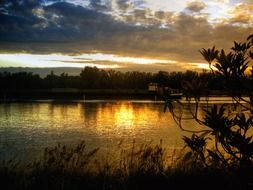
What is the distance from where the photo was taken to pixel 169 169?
8898 mm

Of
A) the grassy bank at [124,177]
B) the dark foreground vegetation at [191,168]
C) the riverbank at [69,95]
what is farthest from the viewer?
the riverbank at [69,95]

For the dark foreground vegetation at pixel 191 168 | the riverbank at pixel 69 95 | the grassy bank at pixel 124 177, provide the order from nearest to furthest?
1. the dark foreground vegetation at pixel 191 168
2. the grassy bank at pixel 124 177
3. the riverbank at pixel 69 95

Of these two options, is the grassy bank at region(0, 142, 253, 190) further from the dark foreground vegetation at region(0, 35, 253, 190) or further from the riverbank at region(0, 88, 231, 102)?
the riverbank at region(0, 88, 231, 102)

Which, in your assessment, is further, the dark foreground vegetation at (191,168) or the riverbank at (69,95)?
the riverbank at (69,95)

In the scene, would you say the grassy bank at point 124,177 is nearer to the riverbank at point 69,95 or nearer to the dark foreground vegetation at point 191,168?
the dark foreground vegetation at point 191,168

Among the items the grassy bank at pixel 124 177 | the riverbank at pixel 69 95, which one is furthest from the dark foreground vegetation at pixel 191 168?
the riverbank at pixel 69 95

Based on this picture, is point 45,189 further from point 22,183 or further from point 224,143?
point 224,143

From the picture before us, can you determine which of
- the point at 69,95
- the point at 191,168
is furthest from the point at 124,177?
the point at 69,95

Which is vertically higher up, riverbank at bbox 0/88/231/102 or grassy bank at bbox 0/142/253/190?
grassy bank at bbox 0/142/253/190

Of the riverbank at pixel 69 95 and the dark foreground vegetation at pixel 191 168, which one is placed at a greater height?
the dark foreground vegetation at pixel 191 168

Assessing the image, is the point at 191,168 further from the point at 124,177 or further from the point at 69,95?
the point at 69,95

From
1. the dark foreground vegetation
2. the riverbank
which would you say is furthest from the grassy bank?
the riverbank

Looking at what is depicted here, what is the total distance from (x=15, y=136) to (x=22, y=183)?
45.0ft

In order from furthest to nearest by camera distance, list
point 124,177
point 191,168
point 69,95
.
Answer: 1. point 69,95
2. point 191,168
3. point 124,177
